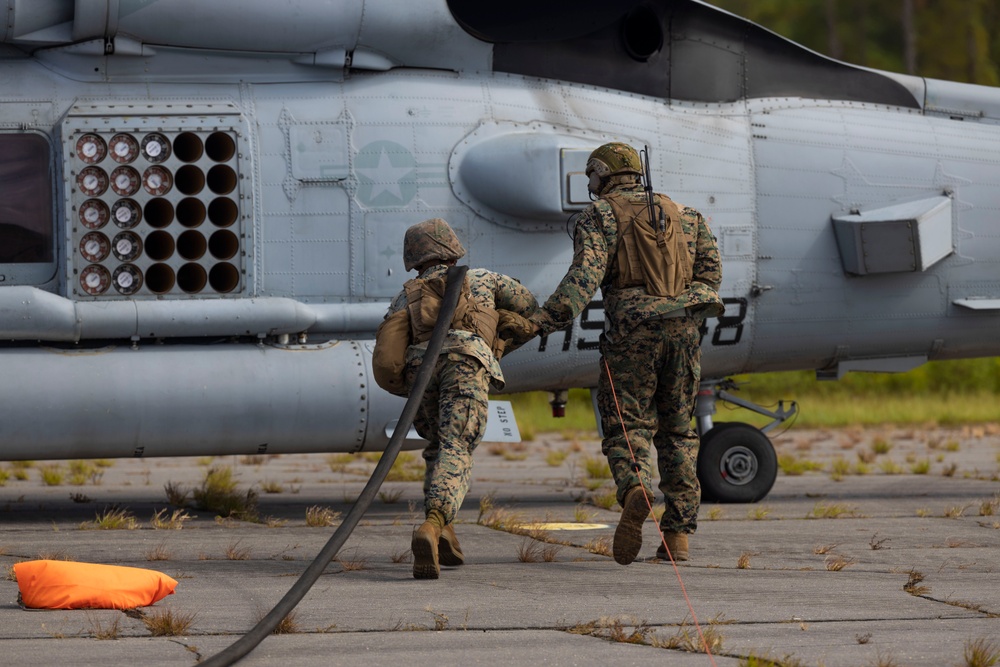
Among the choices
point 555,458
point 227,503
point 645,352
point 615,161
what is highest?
point 615,161

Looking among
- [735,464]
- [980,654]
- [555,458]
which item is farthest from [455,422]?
[555,458]

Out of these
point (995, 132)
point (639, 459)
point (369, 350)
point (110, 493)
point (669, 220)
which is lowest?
point (110, 493)

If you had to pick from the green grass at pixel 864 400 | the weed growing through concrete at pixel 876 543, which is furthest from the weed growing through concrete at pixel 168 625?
the green grass at pixel 864 400

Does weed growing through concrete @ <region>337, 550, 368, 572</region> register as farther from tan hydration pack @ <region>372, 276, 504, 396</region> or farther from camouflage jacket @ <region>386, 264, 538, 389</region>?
camouflage jacket @ <region>386, 264, 538, 389</region>

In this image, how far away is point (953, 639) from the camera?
16.3ft

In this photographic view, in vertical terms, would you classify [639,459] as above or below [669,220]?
below

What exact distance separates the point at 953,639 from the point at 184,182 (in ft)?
18.8

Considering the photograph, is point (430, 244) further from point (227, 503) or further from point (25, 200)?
point (227, 503)

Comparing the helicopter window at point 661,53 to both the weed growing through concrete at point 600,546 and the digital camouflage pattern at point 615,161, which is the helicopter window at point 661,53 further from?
the weed growing through concrete at point 600,546

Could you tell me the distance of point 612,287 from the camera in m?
7.09

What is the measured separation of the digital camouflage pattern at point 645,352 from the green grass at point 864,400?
1298 centimetres

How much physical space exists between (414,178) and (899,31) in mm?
38553

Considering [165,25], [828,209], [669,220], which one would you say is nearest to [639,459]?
[669,220]

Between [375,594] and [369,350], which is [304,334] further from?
[375,594]
